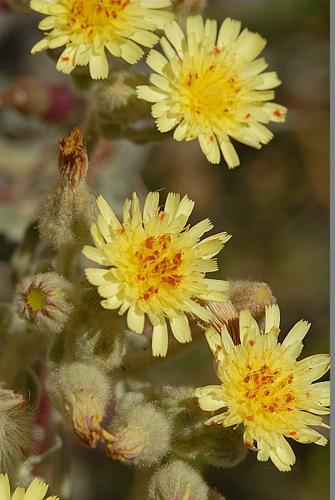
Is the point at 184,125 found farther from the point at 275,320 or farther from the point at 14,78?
the point at 14,78

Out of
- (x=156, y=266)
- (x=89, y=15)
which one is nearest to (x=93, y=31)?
(x=89, y=15)

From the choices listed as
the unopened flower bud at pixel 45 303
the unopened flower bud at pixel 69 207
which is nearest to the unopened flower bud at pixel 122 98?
the unopened flower bud at pixel 69 207

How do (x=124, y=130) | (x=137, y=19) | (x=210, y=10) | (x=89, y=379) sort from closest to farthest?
(x=89, y=379)
(x=137, y=19)
(x=124, y=130)
(x=210, y=10)

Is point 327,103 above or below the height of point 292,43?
below

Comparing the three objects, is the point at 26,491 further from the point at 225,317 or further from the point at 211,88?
the point at 211,88

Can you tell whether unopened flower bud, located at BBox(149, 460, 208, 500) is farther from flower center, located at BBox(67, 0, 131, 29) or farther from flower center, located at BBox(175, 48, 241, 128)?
flower center, located at BBox(67, 0, 131, 29)

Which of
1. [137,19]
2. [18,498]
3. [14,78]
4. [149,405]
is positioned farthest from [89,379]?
[14,78]

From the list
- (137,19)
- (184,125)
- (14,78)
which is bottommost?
(184,125)


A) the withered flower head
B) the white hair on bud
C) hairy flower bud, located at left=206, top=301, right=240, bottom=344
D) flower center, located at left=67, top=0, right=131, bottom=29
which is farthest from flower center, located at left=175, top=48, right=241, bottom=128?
the white hair on bud
